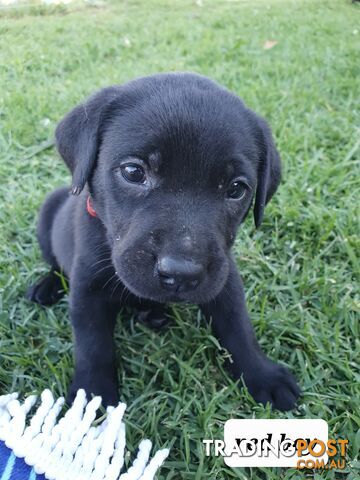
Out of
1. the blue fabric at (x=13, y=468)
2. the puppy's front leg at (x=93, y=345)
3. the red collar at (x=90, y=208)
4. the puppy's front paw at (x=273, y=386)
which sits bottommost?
the puppy's front paw at (x=273, y=386)

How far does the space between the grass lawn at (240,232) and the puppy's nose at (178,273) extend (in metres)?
0.65

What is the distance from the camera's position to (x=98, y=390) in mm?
2211

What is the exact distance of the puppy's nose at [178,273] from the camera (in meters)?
1.76

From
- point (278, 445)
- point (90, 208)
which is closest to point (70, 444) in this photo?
point (278, 445)

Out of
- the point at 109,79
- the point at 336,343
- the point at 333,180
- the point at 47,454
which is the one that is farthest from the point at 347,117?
the point at 47,454

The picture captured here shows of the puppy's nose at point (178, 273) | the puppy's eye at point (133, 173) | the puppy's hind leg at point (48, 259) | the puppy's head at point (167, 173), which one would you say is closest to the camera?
the puppy's nose at point (178, 273)

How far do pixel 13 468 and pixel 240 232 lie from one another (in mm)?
2092

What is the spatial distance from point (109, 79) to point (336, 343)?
3.56 metres

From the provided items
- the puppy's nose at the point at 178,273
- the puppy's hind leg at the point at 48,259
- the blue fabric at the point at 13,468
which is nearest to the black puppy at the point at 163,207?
the puppy's nose at the point at 178,273

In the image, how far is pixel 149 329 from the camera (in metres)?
2.65

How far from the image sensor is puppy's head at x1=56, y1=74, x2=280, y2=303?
1.88 m

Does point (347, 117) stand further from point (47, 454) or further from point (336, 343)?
point (47, 454)

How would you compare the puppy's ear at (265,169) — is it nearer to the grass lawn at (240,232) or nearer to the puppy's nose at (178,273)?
the grass lawn at (240,232)

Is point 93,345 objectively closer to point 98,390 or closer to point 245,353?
point 98,390
